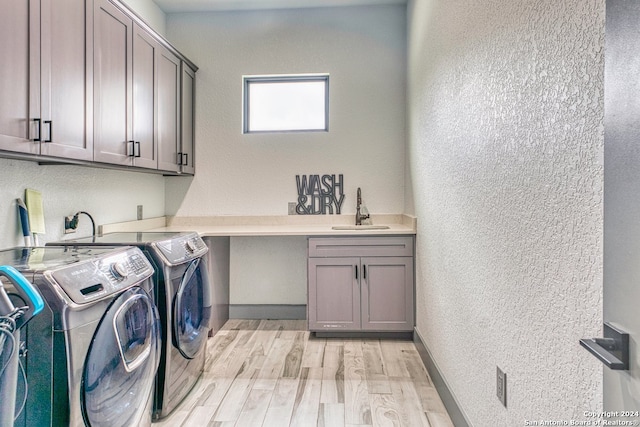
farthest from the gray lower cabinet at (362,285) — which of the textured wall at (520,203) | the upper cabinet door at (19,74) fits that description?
the upper cabinet door at (19,74)

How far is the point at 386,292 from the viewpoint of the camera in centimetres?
313

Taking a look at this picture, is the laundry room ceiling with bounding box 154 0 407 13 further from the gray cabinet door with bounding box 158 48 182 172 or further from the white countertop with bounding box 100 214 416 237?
the white countertop with bounding box 100 214 416 237

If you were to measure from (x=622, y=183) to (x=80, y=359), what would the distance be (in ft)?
4.96

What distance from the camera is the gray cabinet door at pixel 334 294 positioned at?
313cm

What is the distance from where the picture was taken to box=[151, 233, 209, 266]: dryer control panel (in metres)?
2.00

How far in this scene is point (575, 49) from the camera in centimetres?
95

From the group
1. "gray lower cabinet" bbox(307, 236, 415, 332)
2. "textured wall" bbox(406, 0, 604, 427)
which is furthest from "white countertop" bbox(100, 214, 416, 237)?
"textured wall" bbox(406, 0, 604, 427)

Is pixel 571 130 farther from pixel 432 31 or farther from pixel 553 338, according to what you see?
pixel 432 31

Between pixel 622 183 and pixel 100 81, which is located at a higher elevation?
pixel 100 81

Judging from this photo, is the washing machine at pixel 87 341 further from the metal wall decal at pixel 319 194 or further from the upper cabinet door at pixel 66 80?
the metal wall decal at pixel 319 194

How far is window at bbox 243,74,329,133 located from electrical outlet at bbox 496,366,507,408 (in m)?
2.74

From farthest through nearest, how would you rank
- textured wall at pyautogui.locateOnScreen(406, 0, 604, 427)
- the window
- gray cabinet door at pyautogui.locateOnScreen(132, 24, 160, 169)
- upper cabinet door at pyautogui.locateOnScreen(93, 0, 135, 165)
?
the window < gray cabinet door at pyautogui.locateOnScreen(132, 24, 160, 169) < upper cabinet door at pyautogui.locateOnScreen(93, 0, 135, 165) < textured wall at pyautogui.locateOnScreen(406, 0, 604, 427)

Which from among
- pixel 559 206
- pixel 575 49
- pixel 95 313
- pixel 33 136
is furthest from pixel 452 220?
pixel 33 136

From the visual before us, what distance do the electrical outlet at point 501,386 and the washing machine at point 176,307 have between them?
145 centimetres
